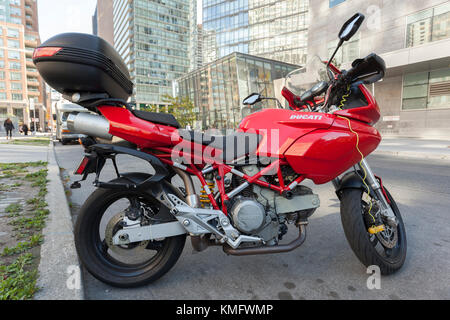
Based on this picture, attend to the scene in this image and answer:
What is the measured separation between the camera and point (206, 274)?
201 centimetres

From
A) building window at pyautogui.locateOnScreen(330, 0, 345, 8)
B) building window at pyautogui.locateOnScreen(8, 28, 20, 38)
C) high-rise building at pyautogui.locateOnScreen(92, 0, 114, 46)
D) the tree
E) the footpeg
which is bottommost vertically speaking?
the footpeg

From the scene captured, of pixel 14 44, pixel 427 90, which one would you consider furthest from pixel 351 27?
pixel 14 44

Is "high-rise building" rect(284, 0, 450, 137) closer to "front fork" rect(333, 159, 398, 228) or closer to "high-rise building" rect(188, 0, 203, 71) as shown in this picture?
"front fork" rect(333, 159, 398, 228)

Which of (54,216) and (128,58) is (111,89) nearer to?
(54,216)

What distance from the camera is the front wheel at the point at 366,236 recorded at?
6.17ft

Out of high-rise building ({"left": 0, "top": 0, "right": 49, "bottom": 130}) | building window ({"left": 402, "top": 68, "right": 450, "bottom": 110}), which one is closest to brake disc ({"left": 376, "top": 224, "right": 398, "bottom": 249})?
building window ({"left": 402, "top": 68, "right": 450, "bottom": 110})

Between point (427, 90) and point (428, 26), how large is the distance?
472cm

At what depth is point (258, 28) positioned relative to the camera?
5366 centimetres

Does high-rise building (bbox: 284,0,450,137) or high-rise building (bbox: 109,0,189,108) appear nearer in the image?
high-rise building (bbox: 284,0,450,137)

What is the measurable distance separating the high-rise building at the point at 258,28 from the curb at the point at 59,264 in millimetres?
52490

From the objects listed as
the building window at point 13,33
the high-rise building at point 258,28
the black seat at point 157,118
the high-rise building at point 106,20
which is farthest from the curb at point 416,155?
the high-rise building at point 106,20

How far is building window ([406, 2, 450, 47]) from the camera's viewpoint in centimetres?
1786

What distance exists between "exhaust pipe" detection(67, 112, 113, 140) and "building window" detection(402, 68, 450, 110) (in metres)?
23.4
